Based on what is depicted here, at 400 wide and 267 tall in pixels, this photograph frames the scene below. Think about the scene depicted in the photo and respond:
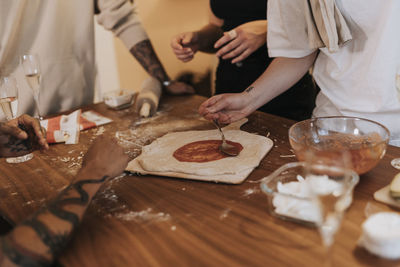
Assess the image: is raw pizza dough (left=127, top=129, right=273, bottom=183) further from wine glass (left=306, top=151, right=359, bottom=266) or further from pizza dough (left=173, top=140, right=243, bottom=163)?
wine glass (left=306, top=151, right=359, bottom=266)

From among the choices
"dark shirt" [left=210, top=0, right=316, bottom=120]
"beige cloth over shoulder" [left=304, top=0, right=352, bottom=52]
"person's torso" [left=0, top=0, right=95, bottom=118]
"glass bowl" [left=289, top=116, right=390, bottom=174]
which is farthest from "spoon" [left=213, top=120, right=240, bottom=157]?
"person's torso" [left=0, top=0, right=95, bottom=118]

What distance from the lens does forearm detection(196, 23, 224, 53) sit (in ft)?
6.89

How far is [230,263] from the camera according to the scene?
725 millimetres

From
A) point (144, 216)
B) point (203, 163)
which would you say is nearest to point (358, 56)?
point (203, 163)

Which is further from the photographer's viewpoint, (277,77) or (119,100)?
(119,100)

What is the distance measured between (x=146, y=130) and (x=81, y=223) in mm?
720

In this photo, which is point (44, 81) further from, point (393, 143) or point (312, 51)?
point (393, 143)

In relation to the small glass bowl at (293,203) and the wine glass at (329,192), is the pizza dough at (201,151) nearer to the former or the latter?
the small glass bowl at (293,203)

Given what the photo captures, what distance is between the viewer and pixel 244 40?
170 cm

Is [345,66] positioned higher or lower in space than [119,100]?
higher

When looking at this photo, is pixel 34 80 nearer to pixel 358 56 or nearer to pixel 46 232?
pixel 46 232

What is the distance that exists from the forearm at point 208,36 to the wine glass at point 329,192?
1.51 meters

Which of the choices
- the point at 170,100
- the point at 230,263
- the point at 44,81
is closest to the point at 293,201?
the point at 230,263

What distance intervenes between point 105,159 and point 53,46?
50.1 inches
